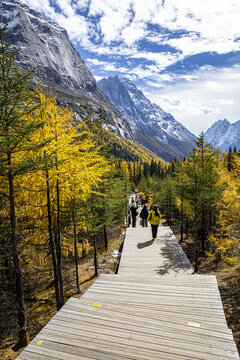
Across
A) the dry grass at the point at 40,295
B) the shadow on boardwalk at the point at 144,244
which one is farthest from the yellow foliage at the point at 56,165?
the shadow on boardwalk at the point at 144,244

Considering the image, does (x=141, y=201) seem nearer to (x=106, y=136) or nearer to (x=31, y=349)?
(x=106, y=136)

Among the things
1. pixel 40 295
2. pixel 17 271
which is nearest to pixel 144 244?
pixel 40 295

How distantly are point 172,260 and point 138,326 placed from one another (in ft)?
20.0

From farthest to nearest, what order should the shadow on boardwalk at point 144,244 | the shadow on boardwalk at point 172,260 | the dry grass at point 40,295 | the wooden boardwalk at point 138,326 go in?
the shadow on boardwalk at point 144,244 → the shadow on boardwalk at point 172,260 → the dry grass at point 40,295 → the wooden boardwalk at point 138,326

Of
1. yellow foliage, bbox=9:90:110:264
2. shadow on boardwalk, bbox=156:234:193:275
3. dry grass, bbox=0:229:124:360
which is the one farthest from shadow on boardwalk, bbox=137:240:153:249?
yellow foliage, bbox=9:90:110:264

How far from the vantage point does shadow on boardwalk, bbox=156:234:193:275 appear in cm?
831

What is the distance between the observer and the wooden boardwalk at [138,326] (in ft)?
9.78

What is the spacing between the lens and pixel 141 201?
56750mm

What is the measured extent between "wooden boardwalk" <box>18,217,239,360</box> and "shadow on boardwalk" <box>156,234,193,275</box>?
9.00 ft

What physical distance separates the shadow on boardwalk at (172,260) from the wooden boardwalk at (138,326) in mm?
2742

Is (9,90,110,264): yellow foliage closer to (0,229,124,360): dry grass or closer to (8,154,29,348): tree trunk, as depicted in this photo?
(8,154,29,348): tree trunk

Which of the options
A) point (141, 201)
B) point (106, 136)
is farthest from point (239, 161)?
point (141, 201)

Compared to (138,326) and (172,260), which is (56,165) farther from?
(172,260)

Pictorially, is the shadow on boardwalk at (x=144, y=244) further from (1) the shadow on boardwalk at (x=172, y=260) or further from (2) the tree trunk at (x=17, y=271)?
(2) the tree trunk at (x=17, y=271)
